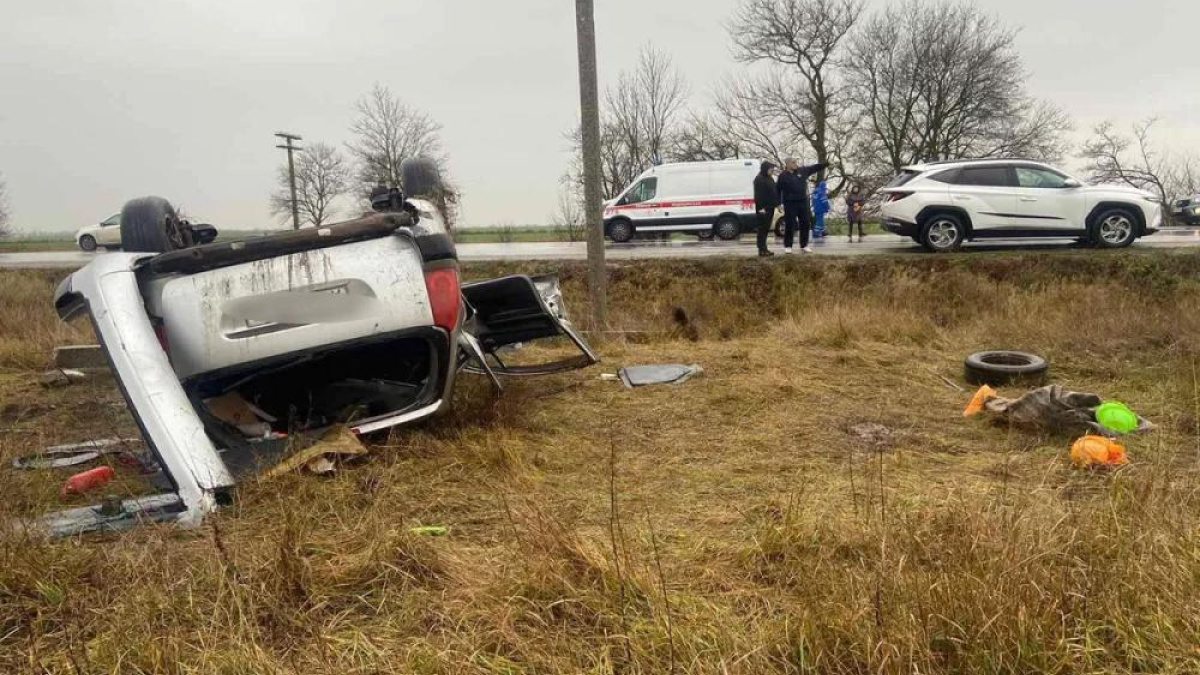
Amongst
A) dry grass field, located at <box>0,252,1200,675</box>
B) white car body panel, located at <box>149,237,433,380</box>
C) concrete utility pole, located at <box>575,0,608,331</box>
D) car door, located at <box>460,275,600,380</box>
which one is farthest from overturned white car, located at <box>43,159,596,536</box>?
concrete utility pole, located at <box>575,0,608,331</box>

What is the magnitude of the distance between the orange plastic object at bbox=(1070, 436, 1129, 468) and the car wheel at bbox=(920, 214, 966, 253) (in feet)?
31.7

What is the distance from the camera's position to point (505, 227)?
33344 millimetres

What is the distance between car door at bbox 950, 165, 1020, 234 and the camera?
12062mm

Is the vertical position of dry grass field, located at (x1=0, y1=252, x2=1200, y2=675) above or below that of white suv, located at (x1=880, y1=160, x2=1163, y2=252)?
below

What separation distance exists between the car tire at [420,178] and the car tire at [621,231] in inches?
537

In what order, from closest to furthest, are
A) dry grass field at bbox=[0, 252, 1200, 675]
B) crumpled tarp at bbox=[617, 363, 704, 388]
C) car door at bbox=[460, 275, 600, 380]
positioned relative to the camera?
dry grass field at bbox=[0, 252, 1200, 675] < car door at bbox=[460, 275, 600, 380] < crumpled tarp at bbox=[617, 363, 704, 388]

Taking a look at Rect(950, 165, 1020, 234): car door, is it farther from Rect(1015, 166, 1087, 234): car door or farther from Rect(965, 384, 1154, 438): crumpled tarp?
Rect(965, 384, 1154, 438): crumpled tarp

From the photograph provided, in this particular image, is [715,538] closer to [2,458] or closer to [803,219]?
[2,458]

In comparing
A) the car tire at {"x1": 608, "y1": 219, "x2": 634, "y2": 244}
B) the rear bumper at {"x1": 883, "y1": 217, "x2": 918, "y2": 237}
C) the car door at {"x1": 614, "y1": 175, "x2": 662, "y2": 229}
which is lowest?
the rear bumper at {"x1": 883, "y1": 217, "x2": 918, "y2": 237}

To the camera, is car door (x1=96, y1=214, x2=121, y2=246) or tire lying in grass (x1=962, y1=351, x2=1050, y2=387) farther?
car door (x1=96, y1=214, x2=121, y2=246)

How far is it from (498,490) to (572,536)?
0.78m

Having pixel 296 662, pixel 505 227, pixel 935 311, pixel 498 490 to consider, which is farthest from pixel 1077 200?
pixel 505 227

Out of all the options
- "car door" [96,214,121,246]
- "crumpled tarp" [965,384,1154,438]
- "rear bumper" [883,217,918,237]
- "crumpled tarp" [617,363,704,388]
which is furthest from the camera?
"car door" [96,214,121,246]

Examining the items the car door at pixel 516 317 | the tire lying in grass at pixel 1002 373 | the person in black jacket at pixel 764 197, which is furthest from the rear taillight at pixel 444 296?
the person in black jacket at pixel 764 197
